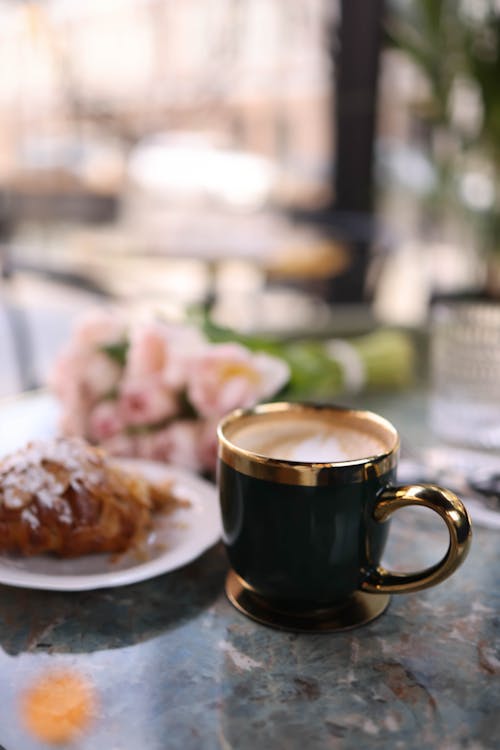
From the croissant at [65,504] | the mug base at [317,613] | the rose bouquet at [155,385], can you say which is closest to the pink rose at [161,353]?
the rose bouquet at [155,385]

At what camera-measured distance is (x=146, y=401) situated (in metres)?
0.87

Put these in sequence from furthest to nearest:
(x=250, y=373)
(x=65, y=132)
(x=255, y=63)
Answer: (x=65, y=132)
(x=255, y=63)
(x=250, y=373)

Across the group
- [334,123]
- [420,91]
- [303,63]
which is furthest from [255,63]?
[420,91]

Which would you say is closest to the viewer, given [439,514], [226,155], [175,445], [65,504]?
[439,514]

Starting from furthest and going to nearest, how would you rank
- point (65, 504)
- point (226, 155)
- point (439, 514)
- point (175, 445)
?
point (226, 155)
point (175, 445)
point (65, 504)
point (439, 514)

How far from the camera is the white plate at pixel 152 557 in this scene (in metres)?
0.59

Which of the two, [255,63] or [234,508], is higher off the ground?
[255,63]

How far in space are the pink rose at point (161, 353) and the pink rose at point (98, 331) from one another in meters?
0.05

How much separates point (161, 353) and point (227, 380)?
0.08 meters

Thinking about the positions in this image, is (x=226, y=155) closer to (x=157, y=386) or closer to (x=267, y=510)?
(x=157, y=386)

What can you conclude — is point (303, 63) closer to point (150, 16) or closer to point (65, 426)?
point (150, 16)

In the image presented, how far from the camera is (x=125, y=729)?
477 mm

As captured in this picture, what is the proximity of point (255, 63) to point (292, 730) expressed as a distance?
349 centimetres

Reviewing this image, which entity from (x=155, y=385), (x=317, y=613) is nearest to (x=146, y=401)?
(x=155, y=385)
